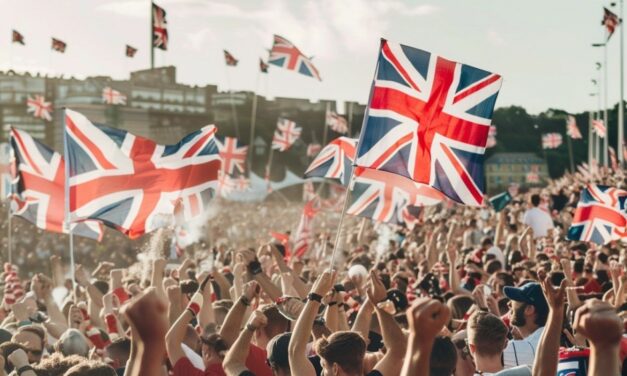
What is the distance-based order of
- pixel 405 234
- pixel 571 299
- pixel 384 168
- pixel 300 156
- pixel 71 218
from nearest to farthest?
pixel 571 299 < pixel 384 168 < pixel 71 218 < pixel 405 234 < pixel 300 156

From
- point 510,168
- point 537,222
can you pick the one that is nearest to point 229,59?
point 537,222

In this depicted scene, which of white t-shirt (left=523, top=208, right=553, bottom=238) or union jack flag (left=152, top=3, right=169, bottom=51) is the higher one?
union jack flag (left=152, top=3, right=169, bottom=51)

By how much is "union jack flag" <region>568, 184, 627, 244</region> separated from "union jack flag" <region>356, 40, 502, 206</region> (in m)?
5.11

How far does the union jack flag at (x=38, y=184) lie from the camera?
42.9 feet

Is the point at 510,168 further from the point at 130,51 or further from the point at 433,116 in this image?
the point at 433,116

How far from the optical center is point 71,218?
409 inches

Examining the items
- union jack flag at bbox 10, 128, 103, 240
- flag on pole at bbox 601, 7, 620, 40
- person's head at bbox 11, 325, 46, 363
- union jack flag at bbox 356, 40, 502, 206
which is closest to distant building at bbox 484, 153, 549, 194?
flag on pole at bbox 601, 7, 620, 40

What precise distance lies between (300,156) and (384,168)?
73364 millimetres

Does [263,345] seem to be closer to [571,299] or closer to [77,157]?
[571,299]

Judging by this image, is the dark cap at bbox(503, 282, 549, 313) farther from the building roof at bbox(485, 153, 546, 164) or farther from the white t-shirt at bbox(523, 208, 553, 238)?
the building roof at bbox(485, 153, 546, 164)

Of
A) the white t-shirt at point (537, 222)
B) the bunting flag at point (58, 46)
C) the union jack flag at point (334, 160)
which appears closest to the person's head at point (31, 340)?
the union jack flag at point (334, 160)

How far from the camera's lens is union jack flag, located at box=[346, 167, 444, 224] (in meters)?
14.8

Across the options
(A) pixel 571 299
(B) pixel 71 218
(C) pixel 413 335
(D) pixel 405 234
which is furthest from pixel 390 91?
(D) pixel 405 234

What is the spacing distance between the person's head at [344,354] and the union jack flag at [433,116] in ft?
11.9
